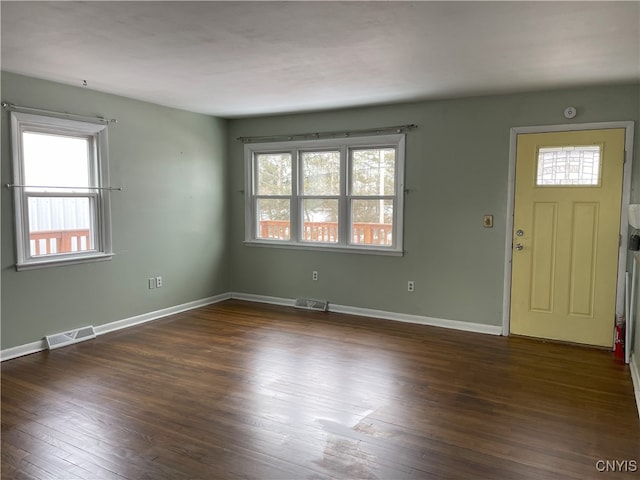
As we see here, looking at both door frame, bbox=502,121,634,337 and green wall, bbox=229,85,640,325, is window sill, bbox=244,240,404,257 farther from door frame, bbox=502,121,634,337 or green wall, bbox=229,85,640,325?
door frame, bbox=502,121,634,337

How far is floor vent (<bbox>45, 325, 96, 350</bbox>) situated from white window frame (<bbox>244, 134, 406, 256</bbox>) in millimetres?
2267

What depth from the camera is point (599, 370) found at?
3.60m

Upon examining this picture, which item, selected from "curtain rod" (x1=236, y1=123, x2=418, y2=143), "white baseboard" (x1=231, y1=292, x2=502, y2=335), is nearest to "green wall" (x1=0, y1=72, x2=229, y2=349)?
"curtain rod" (x1=236, y1=123, x2=418, y2=143)

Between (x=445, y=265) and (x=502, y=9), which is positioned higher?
(x=502, y=9)

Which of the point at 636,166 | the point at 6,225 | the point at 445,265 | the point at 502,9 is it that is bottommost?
the point at 445,265

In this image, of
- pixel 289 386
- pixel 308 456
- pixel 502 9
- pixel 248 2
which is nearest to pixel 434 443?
pixel 308 456

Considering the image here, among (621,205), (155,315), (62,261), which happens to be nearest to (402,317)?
(621,205)

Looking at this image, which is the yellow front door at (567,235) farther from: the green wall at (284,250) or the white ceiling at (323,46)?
the white ceiling at (323,46)

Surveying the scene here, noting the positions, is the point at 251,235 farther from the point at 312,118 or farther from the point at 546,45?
the point at 546,45

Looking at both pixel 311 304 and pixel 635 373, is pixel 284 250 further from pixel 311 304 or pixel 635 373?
pixel 635 373

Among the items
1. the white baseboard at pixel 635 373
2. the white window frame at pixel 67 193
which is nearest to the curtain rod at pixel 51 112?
the white window frame at pixel 67 193

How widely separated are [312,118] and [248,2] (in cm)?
315

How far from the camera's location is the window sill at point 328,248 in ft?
16.7

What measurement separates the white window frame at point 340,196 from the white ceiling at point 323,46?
823mm
